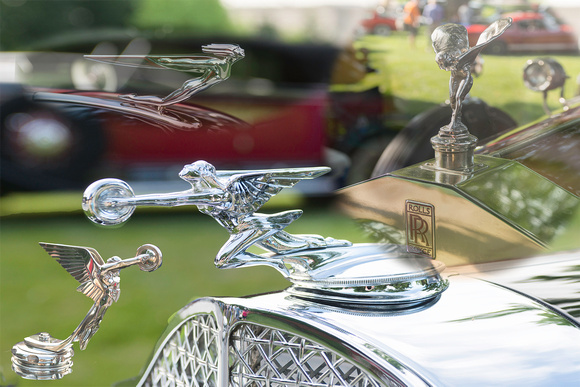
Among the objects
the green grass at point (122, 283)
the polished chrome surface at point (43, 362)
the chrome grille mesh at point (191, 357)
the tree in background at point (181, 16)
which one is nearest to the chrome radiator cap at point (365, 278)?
the chrome grille mesh at point (191, 357)

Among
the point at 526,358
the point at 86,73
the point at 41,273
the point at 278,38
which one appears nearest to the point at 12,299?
the point at 41,273

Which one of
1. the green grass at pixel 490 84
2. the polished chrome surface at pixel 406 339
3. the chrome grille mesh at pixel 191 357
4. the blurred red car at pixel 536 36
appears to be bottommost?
the chrome grille mesh at pixel 191 357

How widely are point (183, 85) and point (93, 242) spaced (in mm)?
3757

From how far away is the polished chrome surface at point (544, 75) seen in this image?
123cm

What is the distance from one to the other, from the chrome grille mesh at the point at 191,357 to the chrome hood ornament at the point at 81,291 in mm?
133

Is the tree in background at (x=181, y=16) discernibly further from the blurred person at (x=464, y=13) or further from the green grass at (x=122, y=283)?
the blurred person at (x=464, y=13)

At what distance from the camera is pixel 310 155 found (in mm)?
2740

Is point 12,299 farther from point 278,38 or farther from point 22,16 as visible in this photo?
point 22,16

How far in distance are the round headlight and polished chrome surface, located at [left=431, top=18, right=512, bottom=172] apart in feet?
1.02

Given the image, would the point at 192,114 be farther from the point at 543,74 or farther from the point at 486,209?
the point at 543,74

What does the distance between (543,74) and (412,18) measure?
0.29 m

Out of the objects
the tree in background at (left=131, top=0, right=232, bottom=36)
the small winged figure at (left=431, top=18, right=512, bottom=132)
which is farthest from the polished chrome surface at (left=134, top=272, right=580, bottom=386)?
the tree in background at (left=131, top=0, right=232, bottom=36)

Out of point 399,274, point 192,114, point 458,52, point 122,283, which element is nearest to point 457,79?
point 458,52

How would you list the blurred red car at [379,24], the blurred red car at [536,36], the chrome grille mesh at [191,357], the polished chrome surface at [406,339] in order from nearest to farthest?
the polished chrome surface at [406,339], the chrome grille mesh at [191,357], the blurred red car at [536,36], the blurred red car at [379,24]
